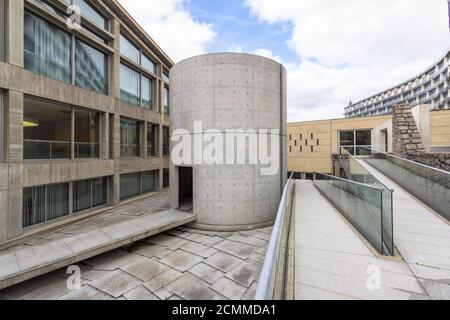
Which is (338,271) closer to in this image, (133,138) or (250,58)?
(250,58)

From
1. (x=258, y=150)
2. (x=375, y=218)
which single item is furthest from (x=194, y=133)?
Result: (x=375, y=218)

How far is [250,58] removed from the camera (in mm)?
10336

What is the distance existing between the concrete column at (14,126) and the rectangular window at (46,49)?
161 cm

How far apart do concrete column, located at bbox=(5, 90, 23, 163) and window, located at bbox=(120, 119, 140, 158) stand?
621cm

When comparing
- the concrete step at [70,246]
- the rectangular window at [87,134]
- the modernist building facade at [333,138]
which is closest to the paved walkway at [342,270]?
the concrete step at [70,246]

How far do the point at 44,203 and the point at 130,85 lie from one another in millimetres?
9537

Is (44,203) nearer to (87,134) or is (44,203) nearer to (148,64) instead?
(87,134)

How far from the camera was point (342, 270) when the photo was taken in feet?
11.1

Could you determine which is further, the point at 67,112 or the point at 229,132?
the point at 67,112

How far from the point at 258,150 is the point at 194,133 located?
323 centimetres

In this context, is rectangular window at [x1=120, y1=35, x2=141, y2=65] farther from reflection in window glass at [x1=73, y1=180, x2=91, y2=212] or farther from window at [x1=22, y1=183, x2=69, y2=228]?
window at [x1=22, y1=183, x2=69, y2=228]

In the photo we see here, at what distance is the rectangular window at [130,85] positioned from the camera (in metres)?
14.7

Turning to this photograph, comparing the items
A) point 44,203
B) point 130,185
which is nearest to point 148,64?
point 130,185

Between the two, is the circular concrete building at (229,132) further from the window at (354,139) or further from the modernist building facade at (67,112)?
the window at (354,139)
